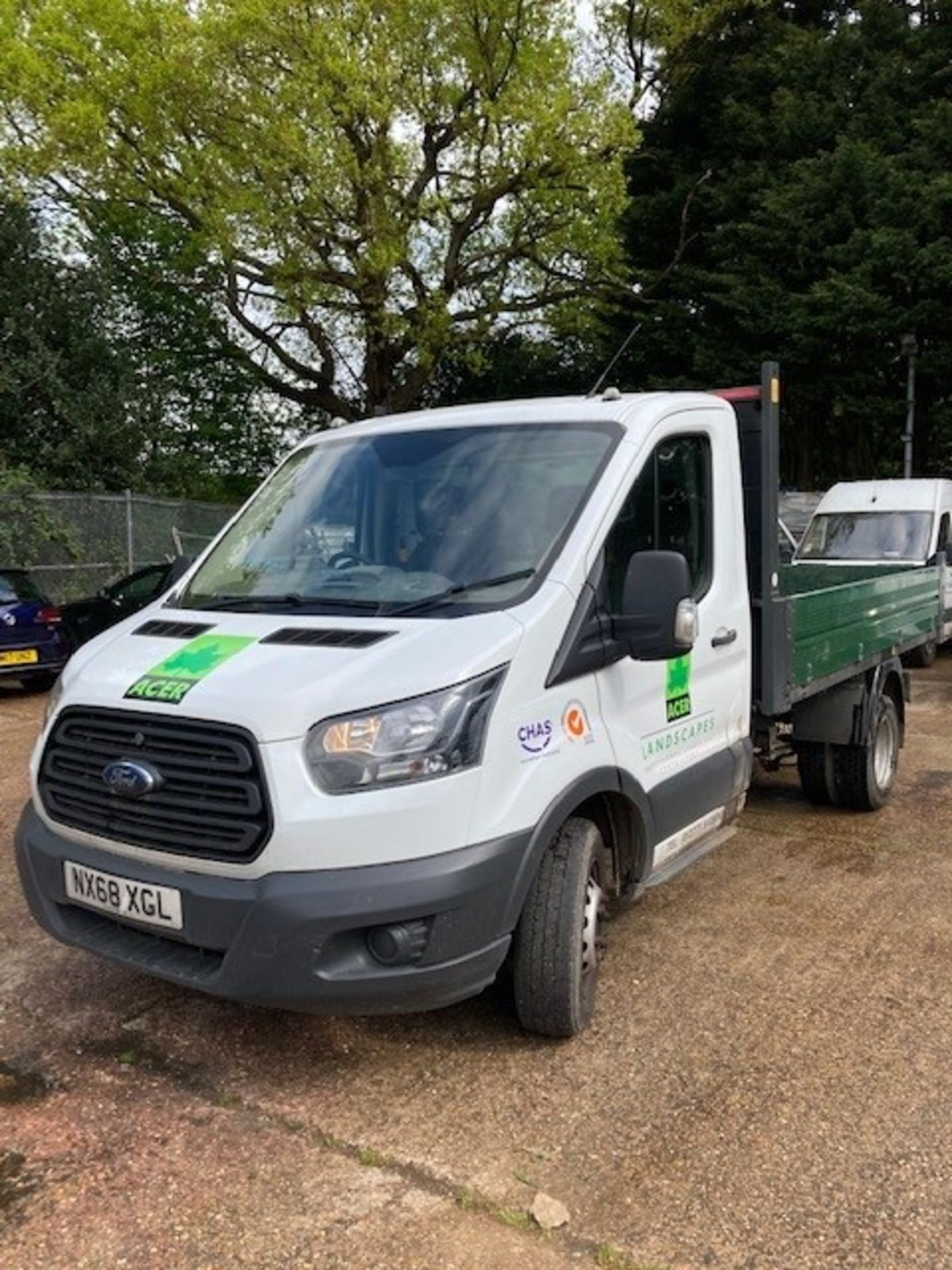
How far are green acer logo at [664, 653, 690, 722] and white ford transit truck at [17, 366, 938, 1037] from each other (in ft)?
0.05

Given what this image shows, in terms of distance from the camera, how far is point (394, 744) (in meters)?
2.91

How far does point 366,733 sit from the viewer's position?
290cm

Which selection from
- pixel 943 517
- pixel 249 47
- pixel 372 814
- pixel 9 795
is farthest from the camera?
pixel 249 47

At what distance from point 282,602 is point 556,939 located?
58.3 inches

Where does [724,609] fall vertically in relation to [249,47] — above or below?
below

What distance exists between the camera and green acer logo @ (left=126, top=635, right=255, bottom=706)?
3090 millimetres

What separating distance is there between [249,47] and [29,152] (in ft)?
12.9

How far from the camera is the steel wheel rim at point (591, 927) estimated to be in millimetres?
3523

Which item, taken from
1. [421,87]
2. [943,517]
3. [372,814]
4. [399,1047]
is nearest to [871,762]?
[399,1047]

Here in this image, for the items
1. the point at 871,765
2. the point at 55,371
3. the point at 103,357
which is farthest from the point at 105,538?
the point at 871,765

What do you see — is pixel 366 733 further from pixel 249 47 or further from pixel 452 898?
pixel 249 47

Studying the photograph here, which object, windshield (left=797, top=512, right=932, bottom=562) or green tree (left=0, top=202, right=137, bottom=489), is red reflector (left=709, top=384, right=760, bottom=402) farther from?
green tree (left=0, top=202, right=137, bottom=489)

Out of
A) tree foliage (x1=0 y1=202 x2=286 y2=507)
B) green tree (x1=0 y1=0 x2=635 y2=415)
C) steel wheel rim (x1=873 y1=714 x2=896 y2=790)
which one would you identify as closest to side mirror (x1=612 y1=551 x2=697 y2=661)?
steel wheel rim (x1=873 y1=714 x2=896 y2=790)

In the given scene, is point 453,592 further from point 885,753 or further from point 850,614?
point 885,753
